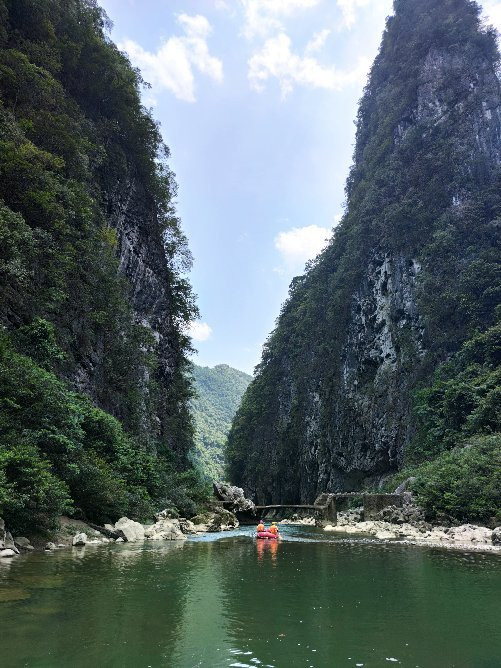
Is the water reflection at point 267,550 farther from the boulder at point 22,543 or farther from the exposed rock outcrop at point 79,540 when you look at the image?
the boulder at point 22,543

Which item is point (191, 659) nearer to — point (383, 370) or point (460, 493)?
point (460, 493)

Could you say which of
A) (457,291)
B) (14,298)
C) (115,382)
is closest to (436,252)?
(457,291)

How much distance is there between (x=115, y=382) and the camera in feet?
74.2

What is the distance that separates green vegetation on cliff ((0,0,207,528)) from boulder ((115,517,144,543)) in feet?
2.29

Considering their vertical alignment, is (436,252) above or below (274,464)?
above

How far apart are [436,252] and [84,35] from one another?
25443mm

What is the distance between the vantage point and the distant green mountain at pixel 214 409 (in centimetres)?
8406

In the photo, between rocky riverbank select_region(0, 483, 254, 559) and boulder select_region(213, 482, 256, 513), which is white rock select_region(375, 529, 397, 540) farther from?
boulder select_region(213, 482, 256, 513)

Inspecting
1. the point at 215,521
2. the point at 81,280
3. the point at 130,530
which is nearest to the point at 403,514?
the point at 215,521

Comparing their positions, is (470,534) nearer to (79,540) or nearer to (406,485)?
(406,485)

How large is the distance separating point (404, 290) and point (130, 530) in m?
28.7

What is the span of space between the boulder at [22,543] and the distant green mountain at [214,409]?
62.1 m

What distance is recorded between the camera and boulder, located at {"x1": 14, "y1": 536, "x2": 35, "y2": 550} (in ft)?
30.3

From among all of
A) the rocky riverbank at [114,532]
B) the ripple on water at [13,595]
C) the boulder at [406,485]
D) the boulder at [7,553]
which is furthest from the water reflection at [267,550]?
the boulder at [406,485]
